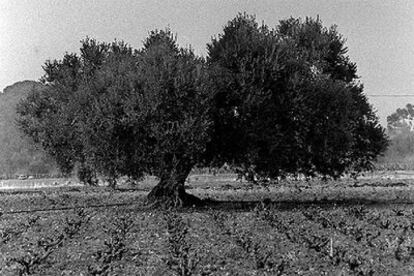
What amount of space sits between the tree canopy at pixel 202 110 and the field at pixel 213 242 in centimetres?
253

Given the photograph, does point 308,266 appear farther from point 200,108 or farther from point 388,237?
point 200,108

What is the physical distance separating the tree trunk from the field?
1.27 meters

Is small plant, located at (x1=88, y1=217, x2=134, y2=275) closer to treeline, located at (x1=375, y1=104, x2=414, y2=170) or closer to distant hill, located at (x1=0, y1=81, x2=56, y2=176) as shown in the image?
treeline, located at (x1=375, y1=104, x2=414, y2=170)

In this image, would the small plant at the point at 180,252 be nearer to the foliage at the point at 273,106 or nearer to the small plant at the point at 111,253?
the small plant at the point at 111,253

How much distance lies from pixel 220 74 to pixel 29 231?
11.9 meters

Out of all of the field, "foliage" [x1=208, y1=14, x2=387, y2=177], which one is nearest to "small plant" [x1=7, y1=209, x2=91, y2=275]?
the field

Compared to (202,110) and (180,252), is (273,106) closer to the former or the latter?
(202,110)

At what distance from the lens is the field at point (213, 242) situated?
14844mm

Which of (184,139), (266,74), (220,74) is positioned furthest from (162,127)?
(266,74)

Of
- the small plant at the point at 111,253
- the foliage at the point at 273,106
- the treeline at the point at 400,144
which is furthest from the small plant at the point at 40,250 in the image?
the treeline at the point at 400,144

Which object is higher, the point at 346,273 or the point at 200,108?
the point at 200,108

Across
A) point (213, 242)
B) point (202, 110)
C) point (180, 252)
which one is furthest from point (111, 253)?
point (202, 110)

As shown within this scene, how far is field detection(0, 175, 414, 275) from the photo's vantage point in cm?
1484

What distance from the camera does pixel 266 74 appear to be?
3042cm
